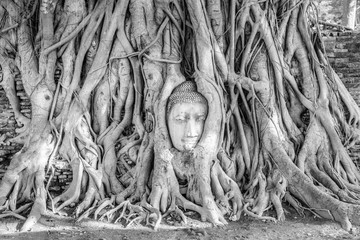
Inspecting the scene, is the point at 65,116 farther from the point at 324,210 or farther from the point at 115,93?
the point at 324,210

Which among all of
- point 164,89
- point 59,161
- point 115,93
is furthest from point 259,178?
point 59,161

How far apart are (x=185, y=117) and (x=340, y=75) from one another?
2536 millimetres

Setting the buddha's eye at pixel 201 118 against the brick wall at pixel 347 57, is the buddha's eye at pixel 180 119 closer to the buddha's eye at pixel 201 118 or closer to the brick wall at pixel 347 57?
the buddha's eye at pixel 201 118

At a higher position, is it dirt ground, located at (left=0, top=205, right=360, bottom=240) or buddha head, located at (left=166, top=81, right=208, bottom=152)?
buddha head, located at (left=166, top=81, right=208, bottom=152)

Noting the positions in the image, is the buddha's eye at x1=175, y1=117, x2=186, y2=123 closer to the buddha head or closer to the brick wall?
the buddha head

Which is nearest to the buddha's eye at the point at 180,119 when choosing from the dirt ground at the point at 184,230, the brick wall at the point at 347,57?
the dirt ground at the point at 184,230

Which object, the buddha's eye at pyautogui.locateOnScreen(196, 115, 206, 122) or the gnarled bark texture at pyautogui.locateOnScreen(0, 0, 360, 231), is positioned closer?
the gnarled bark texture at pyautogui.locateOnScreen(0, 0, 360, 231)

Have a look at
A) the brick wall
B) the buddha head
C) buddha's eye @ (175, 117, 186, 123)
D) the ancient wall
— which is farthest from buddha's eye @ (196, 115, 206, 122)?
the brick wall

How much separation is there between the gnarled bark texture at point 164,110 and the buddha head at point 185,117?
0.24 feet

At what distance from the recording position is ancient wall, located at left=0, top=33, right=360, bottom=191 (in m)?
3.90

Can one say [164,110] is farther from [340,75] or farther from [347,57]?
[347,57]

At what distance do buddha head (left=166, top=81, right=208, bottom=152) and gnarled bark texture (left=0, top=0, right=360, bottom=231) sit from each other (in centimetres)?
7

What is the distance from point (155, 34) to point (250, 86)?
1.15m

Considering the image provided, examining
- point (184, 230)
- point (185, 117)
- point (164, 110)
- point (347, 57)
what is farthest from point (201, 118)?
point (347, 57)
